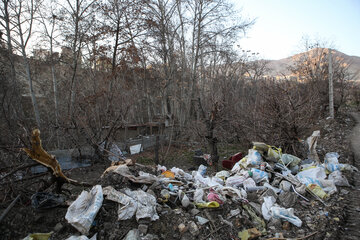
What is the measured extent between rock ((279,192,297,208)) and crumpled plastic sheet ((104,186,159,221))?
2210 mm

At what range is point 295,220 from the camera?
10.1 feet

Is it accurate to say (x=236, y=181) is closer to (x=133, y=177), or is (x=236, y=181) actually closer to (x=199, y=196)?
(x=199, y=196)

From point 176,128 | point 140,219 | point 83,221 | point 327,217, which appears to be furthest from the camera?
point 176,128

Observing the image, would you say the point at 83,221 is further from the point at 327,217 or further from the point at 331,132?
the point at 331,132

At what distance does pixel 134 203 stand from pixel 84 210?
0.62 metres

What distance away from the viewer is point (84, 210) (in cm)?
270

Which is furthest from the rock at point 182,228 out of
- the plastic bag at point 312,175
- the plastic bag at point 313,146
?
the plastic bag at point 313,146

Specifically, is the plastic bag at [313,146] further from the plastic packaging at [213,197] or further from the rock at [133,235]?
the rock at [133,235]

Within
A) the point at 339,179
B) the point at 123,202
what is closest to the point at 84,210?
the point at 123,202

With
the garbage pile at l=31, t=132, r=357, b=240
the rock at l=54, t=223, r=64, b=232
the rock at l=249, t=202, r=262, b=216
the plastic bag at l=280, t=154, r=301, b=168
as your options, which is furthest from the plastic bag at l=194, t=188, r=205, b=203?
the plastic bag at l=280, t=154, r=301, b=168

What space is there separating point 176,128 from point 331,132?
24.2ft

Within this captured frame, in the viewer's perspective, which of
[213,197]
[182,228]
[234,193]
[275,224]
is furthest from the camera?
[234,193]

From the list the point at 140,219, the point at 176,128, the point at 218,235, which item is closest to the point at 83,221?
the point at 140,219

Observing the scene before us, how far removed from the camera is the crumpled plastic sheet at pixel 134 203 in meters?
2.73
